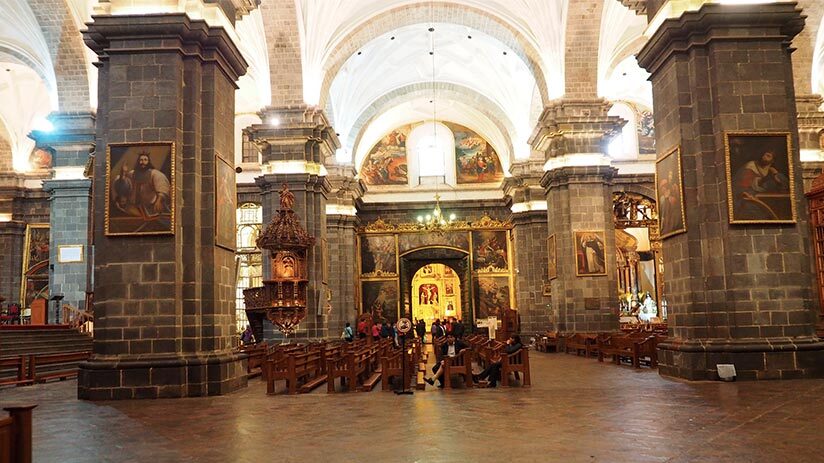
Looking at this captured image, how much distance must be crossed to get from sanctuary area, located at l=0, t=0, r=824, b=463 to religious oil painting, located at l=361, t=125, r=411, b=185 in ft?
25.4

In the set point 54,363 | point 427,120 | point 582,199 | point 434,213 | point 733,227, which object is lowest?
point 54,363

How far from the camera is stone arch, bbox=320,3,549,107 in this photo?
22016 millimetres

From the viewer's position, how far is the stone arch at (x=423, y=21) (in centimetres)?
2202

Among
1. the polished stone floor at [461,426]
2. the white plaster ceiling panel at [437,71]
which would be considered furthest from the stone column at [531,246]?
the polished stone floor at [461,426]

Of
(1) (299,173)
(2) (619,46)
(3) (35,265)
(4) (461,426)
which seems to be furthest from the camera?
(3) (35,265)

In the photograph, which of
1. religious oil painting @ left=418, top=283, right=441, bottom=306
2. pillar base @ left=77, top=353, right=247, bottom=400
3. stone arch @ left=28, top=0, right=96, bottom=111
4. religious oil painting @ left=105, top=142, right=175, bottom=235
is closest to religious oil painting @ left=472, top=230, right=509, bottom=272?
religious oil painting @ left=418, top=283, right=441, bottom=306

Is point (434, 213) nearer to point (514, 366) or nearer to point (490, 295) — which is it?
point (490, 295)

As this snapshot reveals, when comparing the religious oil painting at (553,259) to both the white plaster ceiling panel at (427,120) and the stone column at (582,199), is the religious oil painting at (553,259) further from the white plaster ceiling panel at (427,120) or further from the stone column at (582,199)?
Answer: the white plaster ceiling panel at (427,120)

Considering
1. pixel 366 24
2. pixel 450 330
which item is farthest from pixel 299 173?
pixel 450 330

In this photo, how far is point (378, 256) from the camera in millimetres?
34312

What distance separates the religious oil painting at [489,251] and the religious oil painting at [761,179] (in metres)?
23.4

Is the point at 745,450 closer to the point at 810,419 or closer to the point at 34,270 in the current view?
the point at 810,419

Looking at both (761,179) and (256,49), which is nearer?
(761,179)

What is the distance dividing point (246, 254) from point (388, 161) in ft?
28.4
